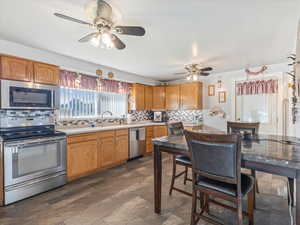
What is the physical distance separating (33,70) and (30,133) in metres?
1.01

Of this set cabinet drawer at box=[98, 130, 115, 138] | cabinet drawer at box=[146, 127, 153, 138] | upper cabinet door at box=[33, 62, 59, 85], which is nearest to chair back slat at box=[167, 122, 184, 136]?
cabinet drawer at box=[98, 130, 115, 138]

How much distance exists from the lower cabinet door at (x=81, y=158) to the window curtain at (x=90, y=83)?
1.34m

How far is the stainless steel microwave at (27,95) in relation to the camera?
7.70 ft

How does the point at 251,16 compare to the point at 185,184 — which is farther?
the point at 185,184

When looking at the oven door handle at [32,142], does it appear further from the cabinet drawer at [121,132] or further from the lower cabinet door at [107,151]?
the cabinet drawer at [121,132]

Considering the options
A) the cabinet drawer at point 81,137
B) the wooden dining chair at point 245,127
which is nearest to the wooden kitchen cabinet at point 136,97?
the cabinet drawer at point 81,137

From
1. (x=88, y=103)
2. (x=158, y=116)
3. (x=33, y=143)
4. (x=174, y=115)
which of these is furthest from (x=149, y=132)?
(x=33, y=143)

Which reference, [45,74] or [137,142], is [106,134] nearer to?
[137,142]

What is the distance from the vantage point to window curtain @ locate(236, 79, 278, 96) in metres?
3.93

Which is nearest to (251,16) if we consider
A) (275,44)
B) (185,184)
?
(275,44)

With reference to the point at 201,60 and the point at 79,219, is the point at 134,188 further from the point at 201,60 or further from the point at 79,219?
the point at 201,60

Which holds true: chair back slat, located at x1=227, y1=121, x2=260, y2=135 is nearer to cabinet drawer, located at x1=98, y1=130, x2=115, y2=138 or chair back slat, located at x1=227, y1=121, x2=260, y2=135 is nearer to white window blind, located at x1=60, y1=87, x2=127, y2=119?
cabinet drawer, located at x1=98, y1=130, x2=115, y2=138

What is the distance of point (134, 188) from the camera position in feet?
8.69

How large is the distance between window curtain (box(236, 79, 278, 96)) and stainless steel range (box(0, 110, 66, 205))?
438cm
